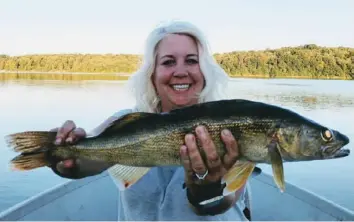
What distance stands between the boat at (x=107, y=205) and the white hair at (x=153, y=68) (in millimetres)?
1847

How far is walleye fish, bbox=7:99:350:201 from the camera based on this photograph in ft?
8.72

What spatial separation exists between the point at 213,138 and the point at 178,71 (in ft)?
2.52

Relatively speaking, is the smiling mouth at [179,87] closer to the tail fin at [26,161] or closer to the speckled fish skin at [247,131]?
the speckled fish skin at [247,131]

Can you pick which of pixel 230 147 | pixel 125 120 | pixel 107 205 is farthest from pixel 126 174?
pixel 107 205

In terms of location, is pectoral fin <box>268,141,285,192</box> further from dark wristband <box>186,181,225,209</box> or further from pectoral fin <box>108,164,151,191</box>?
pectoral fin <box>108,164,151,191</box>

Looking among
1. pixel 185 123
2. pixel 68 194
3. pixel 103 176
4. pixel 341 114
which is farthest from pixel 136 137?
pixel 341 114

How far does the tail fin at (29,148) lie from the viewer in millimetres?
2762

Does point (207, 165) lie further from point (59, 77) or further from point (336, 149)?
point (59, 77)

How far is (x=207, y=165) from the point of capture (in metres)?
2.76

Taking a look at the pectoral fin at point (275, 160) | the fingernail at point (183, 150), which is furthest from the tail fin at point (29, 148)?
the pectoral fin at point (275, 160)

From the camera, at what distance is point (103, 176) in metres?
6.08

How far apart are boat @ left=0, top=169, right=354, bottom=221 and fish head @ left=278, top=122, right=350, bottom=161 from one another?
6.97 ft

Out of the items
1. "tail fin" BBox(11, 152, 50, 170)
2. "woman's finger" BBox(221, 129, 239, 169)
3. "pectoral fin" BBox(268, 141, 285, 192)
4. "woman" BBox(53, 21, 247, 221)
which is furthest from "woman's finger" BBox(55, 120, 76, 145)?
"pectoral fin" BBox(268, 141, 285, 192)

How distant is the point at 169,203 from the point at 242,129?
859 mm
